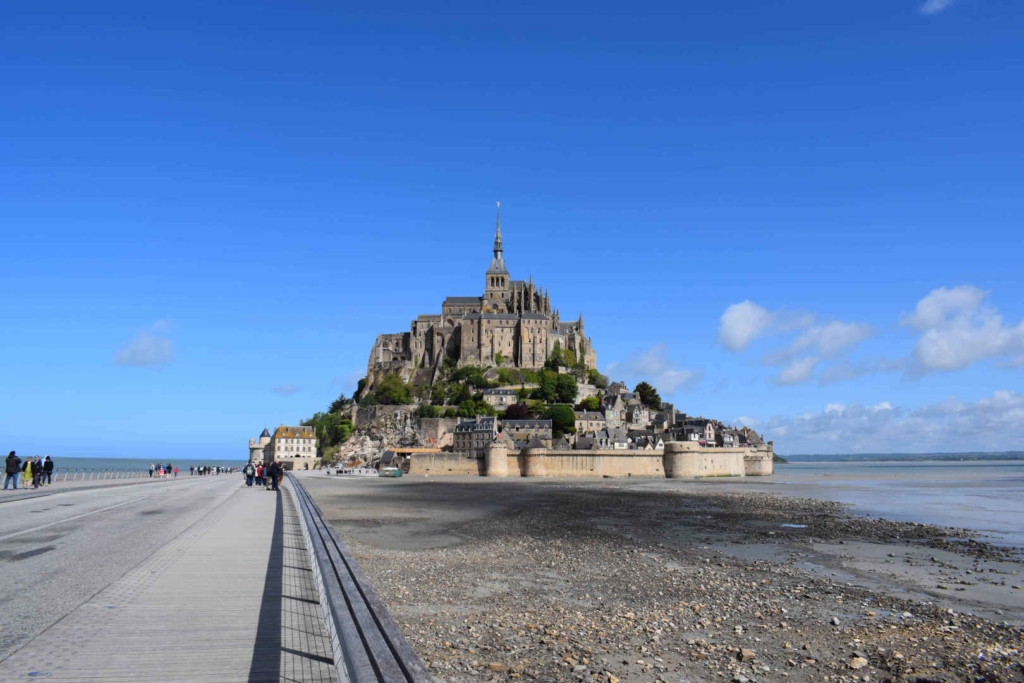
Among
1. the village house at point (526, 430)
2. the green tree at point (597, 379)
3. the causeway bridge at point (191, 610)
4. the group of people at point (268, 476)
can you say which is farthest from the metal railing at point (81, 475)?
the green tree at point (597, 379)

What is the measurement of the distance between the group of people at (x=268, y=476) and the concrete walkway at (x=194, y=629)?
19882 mm

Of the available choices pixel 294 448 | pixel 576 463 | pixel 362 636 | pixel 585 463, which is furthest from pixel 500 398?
pixel 362 636

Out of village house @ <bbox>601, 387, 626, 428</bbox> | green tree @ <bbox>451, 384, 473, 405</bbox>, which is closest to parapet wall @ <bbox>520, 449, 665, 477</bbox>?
village house @ <bbox>601, 387, 626, 428</bbox>

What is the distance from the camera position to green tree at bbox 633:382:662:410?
101 metres

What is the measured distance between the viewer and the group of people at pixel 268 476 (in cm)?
2988

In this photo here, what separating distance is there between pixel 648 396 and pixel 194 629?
320ft

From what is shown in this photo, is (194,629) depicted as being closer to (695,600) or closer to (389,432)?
(695,600)

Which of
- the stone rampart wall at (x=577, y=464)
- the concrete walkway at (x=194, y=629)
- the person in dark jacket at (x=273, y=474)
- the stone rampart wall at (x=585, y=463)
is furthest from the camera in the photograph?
the stone rampart wall at (x=577, y=464)

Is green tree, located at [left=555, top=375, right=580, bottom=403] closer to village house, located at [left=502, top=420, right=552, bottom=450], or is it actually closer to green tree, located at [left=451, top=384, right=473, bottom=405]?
green tree, located at [left=451, top=384, right=473, bottom=405]

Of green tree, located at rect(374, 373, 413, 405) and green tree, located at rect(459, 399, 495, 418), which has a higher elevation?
green tree, located at rect(374, 373, 413, 405)

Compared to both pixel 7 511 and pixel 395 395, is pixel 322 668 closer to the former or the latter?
pixel 7 511

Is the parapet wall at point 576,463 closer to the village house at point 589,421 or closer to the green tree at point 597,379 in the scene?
the village house at point 589,421

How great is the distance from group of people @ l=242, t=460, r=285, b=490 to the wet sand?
6.03 meters

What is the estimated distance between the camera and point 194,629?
6355mm
